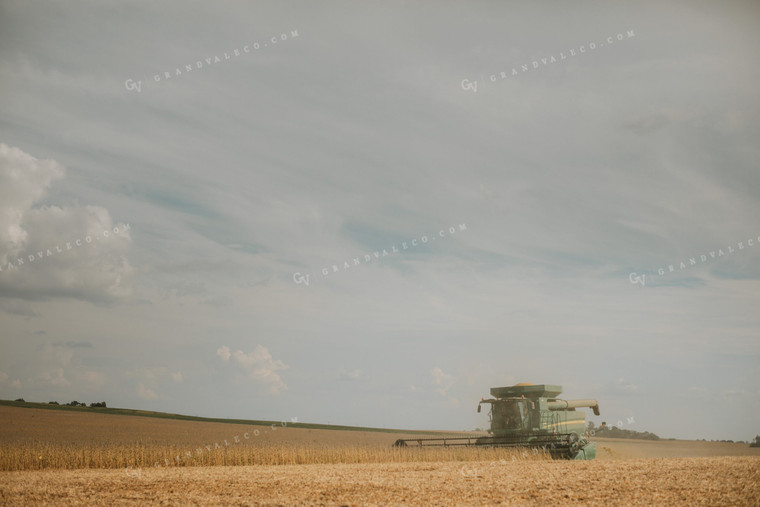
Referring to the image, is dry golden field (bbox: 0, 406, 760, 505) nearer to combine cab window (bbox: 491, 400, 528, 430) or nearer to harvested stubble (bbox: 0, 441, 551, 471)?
harvested stubble (bbox: 0, 441, 551, 471)

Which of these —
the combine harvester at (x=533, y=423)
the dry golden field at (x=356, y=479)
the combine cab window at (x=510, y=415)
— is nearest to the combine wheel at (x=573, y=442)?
the combine harvester at (x=533, y=423)

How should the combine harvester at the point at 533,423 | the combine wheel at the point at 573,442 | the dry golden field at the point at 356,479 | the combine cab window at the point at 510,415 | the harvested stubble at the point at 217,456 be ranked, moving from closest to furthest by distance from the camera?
the dry golden field at the point at 356,479, the harvested stubble at the point at 217,456, the combine wheel at the point at 573,442, the combine harvester at the point at 533,423, the combine cab window at the point at 510,415

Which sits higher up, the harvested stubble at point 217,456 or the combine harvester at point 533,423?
the combine harvester at point 533,423

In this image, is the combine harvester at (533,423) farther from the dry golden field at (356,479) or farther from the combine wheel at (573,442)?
the dry golden field at (356,479)

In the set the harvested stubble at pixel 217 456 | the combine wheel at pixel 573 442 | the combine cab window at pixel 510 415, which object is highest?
the combine cab window at pixel 510 415

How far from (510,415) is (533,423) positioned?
1.00 m

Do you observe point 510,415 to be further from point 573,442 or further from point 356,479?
point 356,479

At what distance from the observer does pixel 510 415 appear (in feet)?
84.0

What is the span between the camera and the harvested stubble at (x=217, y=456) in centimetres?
2139

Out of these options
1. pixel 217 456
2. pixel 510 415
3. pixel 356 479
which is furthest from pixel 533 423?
pixel 217 456

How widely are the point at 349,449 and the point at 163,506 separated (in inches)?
556

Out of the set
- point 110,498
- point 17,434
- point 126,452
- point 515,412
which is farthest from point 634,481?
point 17,434

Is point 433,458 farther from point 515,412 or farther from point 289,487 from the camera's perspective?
point 289,487

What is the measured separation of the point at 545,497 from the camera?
1272cm
